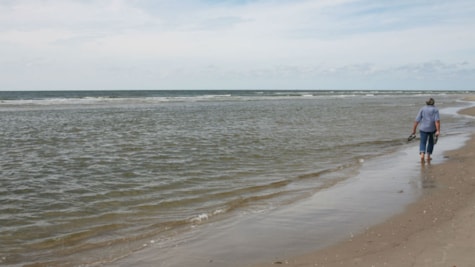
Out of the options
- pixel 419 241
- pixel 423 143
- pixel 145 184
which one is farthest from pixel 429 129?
pixel 145 184

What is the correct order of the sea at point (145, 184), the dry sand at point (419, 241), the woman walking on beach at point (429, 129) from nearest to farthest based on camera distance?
1. the dry sand at point (419, 241)
2. the sea at point (145, 184)
3. the woman walking on beach at point (429, 129)

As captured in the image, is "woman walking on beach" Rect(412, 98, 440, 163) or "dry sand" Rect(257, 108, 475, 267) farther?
"woman walking on beach" Rect(412, 98, 440, 163)

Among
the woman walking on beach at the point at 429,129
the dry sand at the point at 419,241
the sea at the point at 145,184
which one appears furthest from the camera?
the woman walking on beach at the point at 429,129

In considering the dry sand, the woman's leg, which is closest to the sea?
the woman's leg

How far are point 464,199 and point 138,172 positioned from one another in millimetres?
7271

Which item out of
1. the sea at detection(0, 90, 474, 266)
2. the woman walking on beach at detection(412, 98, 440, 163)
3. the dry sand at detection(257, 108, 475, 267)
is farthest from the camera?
the woman walking on beach at detection(412, 98, 440, 163)

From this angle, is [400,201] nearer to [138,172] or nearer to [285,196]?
[285,196]

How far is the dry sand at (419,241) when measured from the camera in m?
4.84

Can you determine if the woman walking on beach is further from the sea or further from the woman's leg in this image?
the sea

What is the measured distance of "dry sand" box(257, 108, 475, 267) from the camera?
4.84 m

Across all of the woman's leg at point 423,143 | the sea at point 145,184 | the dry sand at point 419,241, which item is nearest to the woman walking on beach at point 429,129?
the woman's leg at point 423,143

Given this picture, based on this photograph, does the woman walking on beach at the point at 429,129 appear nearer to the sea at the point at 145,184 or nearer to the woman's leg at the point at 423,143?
the woman's leg at the point at 423,143

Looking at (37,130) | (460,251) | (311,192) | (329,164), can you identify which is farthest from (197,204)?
(37,130)

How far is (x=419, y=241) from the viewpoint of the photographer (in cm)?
546
